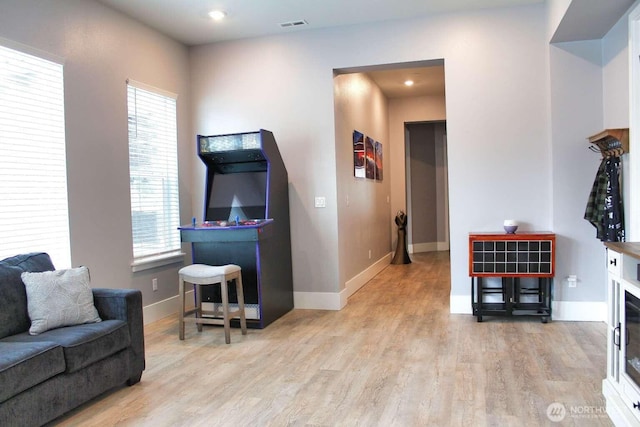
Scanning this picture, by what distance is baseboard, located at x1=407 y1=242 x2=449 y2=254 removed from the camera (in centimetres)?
967

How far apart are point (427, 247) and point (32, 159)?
25.5ft

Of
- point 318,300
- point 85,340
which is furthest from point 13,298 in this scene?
point 318,300

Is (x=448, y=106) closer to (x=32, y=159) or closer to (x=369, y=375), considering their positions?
(x=369, y=375)

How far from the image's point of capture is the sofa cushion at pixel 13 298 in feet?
9.15

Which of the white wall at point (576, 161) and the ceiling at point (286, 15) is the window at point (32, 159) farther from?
the white wall at point (576, 161)

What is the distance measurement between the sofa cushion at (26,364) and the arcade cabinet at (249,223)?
1.89 metres

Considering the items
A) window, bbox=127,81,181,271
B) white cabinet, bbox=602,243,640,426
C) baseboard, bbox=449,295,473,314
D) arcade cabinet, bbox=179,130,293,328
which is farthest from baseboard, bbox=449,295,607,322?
window, bbox=127,81,181,271

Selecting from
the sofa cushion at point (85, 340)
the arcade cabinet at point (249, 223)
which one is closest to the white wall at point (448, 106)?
the arcade cabinet at point (249, 223)

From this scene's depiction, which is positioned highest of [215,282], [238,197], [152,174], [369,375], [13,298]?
[152,174]

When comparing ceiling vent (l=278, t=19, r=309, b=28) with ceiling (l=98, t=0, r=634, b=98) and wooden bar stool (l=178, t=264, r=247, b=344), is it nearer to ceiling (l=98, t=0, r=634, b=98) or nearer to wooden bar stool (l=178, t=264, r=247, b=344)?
ceiling (l=98, t=0, r=634, b=98)

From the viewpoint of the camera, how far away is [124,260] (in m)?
4.36

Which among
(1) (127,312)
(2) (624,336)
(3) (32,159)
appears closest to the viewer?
(2) (624,336)

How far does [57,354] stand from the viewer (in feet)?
8.32

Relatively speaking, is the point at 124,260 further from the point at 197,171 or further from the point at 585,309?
the point at 585,309
